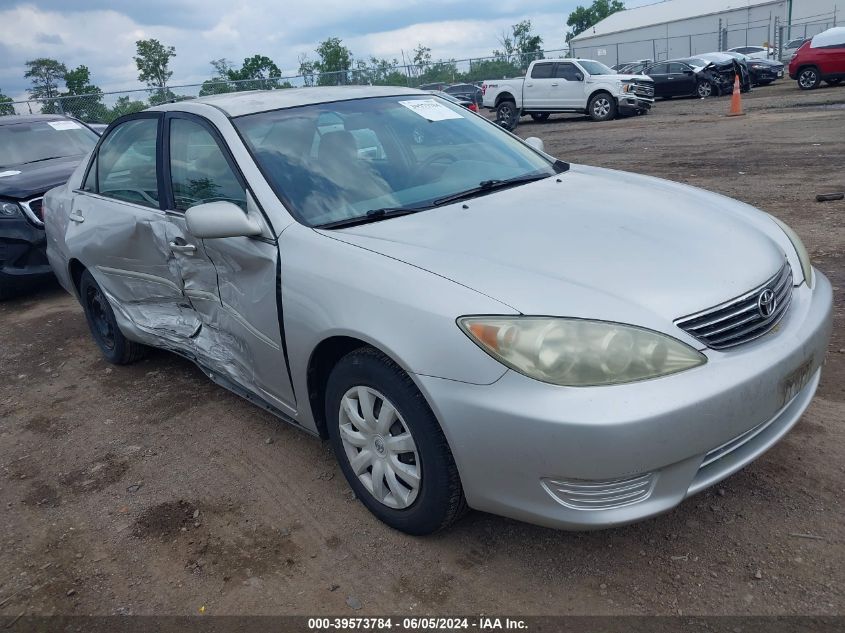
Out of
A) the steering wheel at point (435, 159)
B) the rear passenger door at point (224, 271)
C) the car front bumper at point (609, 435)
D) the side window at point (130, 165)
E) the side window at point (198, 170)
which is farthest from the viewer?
the side window at point (130, 165)

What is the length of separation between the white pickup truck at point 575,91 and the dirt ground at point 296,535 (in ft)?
53.4

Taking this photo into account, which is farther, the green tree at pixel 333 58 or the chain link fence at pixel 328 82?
the green tree at pixel 333 58

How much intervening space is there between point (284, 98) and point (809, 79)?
876 inches

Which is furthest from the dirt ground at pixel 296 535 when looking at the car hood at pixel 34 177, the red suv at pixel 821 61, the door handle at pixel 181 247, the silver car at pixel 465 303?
the red suv at pixel 821 61

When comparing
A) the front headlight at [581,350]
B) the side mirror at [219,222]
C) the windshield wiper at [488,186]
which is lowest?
the front headlight at [581,350]

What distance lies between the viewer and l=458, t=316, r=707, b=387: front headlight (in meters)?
2.20

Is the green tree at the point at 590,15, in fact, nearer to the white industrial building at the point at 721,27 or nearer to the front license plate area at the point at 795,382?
the white industrial building at the point at 721,27

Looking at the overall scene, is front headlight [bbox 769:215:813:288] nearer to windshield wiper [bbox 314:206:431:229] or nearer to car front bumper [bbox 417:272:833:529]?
car front bumper [bbox 417:272:833:529]

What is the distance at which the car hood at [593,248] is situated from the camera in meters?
2.34

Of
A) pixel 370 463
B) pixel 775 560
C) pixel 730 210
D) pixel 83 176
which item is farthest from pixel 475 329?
pixel 83 176

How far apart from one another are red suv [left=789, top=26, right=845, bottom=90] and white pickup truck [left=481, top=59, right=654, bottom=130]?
187 inches

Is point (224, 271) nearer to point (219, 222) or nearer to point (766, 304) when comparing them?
point (219, 222)

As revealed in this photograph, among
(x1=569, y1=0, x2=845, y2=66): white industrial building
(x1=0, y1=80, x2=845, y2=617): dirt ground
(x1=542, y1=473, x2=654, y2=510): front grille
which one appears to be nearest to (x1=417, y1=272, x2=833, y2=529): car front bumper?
(x1=542, y1=473, x2=654, y2=510): front grille

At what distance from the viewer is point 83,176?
15.8 feet
